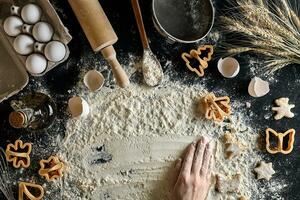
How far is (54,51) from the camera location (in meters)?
1.40

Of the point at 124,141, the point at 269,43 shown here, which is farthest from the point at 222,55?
the point at 124,141

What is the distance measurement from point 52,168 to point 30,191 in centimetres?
12

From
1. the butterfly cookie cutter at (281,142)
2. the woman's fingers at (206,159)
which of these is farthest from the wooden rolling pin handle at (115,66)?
the butterfly cookie cutter at (281,142)

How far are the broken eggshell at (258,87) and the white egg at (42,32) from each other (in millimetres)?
599

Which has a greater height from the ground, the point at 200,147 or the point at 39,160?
the point at 39,160

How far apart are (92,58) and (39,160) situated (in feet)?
1.12

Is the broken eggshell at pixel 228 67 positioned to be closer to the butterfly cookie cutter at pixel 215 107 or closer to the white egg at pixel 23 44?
the butterfly cookie cutter at pixel 215 107

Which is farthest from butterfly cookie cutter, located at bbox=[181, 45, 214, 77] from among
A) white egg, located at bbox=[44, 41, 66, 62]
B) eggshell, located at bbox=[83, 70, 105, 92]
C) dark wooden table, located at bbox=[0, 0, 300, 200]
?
white egg, located at bbox=[44, 41, 66, 62]

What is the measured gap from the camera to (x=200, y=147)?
4.81 ft

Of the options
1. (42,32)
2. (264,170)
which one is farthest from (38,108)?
(264,170)

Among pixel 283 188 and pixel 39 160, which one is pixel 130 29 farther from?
pixel 283 188

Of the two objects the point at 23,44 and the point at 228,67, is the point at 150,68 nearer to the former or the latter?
the point at 228,67

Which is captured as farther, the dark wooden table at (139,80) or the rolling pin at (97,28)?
the dark wooden table at (139,80)

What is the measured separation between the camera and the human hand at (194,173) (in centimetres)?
146
